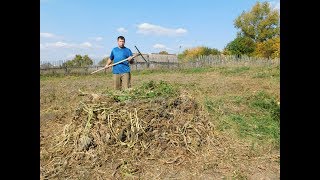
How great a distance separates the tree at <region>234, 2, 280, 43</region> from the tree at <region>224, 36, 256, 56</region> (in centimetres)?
418

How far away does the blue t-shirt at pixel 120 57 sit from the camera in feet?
23.7

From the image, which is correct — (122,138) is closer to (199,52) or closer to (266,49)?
(266,49)

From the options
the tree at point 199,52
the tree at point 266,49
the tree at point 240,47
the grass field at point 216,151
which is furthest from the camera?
the tree at point 199,52

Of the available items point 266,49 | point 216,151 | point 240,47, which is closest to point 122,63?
point 216,151

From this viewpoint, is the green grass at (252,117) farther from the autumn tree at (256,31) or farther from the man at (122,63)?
the autumn tree at (256,31)

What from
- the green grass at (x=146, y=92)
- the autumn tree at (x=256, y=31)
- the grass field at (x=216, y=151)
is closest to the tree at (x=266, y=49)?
the autumn tree at (x=256, y=31)

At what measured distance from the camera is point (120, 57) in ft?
23.7

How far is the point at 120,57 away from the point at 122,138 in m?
3.00

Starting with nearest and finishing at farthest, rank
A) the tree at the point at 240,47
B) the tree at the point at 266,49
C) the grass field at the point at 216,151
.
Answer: the grass field at the point at 216,151 < the tree at the point at 266,49 < the tree at the point at 240,47

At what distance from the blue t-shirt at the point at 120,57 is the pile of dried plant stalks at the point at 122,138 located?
2202 millimetres
